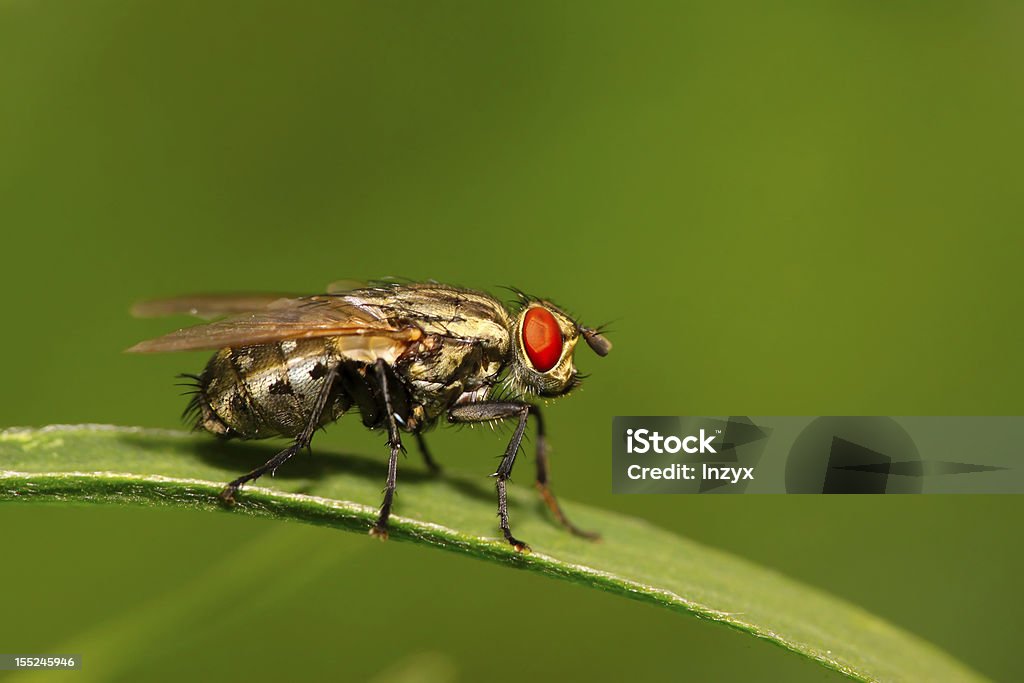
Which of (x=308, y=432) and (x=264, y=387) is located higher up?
(x=264, y=387)

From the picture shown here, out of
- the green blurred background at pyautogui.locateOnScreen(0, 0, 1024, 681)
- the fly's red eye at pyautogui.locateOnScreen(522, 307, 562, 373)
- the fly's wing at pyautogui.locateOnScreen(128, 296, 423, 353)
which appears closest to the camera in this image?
the fly's wing at pyautogui.locateOnScreen(128, 296, 423, 353)

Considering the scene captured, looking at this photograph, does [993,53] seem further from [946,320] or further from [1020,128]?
[946,320]

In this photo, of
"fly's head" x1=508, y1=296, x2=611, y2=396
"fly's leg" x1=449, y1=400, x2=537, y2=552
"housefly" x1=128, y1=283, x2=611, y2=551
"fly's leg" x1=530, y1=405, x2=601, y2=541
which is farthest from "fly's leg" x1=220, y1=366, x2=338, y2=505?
"fly's leg" x1=530, y1=405, x2=601, y2=541

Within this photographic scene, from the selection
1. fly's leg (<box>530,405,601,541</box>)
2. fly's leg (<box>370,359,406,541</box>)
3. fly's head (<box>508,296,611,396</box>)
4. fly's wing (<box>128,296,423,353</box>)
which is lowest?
fly's leg (<box>530,405,601,541</box>)

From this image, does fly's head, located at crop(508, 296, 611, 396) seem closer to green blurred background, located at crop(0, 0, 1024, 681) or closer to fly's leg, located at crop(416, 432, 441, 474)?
fly's leg, located at crop(416, 432, 441, 474)

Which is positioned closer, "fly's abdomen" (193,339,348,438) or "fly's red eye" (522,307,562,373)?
"fly's abdomen" (193,339,348,438)

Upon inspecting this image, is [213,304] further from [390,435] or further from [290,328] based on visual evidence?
[390,435]

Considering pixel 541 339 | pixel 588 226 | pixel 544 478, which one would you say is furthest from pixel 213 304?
pixel 588 226
